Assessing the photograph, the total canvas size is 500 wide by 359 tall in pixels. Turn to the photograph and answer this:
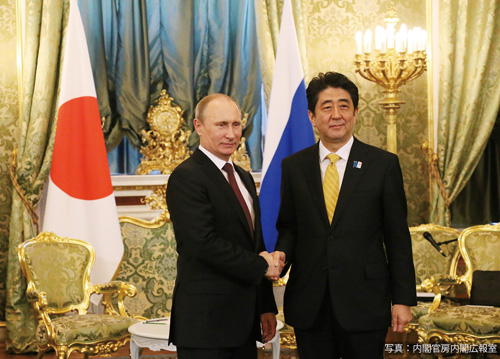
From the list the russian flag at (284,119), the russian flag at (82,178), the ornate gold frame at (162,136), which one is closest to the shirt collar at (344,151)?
the russian flag at (284,119)

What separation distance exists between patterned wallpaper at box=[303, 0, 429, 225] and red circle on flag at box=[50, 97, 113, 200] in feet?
6.49

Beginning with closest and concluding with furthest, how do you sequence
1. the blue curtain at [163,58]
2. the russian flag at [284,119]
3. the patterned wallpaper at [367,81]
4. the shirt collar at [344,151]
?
the shirt collar at [344,151], the russian flag at [284,119], the blue curtain at [163,58], the patterned wallpaper at [367,81]

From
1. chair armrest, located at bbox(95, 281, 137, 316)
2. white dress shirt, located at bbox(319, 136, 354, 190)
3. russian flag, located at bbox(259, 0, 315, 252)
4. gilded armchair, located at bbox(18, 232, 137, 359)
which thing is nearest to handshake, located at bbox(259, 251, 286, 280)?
white dress shirt, located at bbox(319, 136, 354, 190)

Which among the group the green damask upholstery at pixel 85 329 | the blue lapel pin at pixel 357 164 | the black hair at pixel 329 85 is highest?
the black hair at pixel 329 85

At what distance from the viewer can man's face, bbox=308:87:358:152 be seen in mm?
2467

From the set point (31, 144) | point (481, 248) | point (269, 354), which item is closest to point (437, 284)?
point (481, 248)

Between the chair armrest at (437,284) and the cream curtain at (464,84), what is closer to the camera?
the chair armrest at (437,284)

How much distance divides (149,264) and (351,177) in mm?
3070

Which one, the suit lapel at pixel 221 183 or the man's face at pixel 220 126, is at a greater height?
the man's face at pixel 220 126

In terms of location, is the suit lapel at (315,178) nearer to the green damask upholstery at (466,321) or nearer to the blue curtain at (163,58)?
the green damask upholstery at (466,321)

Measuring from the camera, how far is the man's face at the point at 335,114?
2467 mm

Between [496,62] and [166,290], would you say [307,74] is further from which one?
[166,290]

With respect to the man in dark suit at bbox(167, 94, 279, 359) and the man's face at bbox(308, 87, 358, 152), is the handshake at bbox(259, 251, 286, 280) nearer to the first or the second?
the man in dark suit at bbox(167, 94, 279, 359)

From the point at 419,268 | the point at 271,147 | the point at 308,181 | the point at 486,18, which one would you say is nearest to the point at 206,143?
the point at 308,181
